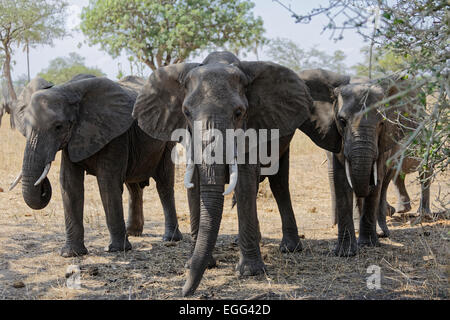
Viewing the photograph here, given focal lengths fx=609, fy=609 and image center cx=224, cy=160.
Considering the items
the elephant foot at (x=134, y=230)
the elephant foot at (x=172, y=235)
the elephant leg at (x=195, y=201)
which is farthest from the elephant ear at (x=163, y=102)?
the elephant foot at (x=134, y=230)

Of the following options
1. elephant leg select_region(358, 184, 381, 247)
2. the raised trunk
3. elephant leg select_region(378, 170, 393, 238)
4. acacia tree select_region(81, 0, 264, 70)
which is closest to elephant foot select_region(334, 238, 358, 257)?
elephant leg select_region(358, 184, 381, 247)

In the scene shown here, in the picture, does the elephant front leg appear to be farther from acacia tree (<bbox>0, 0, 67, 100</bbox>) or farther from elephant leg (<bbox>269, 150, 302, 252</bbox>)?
acacia tree (<bbox>0, 0, 67, 100</bbox>)

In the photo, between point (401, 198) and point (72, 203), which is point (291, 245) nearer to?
point (72, 203)

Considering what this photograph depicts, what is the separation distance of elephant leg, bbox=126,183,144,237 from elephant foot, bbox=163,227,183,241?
0.43 m

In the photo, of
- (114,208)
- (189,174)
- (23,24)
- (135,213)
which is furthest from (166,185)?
(23,24)

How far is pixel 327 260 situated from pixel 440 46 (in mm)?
2755

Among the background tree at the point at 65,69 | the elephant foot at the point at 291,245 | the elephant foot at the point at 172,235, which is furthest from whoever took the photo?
the background tree at the point at 65,69

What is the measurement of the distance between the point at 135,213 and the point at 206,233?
Result: 9.88 ft

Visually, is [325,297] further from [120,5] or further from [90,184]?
[120,5]

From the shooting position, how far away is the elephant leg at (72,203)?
6176 mm

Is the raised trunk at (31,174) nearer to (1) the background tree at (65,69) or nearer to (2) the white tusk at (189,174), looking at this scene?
(2) the white tusk at (189,174)

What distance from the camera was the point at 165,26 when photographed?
19.4 metres

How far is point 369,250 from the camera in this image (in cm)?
631
